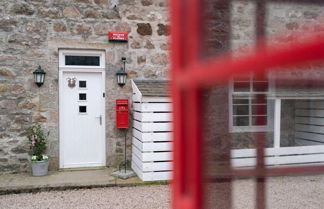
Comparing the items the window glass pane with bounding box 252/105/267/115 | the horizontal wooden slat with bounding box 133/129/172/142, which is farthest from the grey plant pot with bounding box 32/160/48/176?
the window glass pane with bounding box 252/105/267/115

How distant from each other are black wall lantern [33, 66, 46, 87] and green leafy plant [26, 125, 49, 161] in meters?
0.82

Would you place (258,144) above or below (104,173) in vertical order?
above

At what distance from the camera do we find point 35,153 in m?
5.74

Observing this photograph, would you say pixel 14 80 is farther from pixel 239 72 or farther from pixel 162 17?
pixel 239 72

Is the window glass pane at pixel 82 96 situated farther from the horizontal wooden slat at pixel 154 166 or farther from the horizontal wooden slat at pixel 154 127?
the horizontal wooden slat at pixel 154 166

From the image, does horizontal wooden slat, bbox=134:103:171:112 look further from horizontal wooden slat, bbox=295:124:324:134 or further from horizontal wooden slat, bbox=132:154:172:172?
horizontal wooden slat, bbox=295:124:324:134

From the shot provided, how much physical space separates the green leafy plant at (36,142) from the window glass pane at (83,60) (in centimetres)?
136

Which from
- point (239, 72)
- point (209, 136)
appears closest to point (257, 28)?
point (209, 136)

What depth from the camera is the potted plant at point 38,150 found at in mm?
5645

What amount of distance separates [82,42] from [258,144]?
15.5 feet

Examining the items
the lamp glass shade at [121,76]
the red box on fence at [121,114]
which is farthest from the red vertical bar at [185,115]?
the lamp glass shade at [121,76]

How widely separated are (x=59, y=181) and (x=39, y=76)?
6.35ft

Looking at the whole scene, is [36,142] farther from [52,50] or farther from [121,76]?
[121,76]

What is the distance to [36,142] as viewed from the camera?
5727 millimetres
